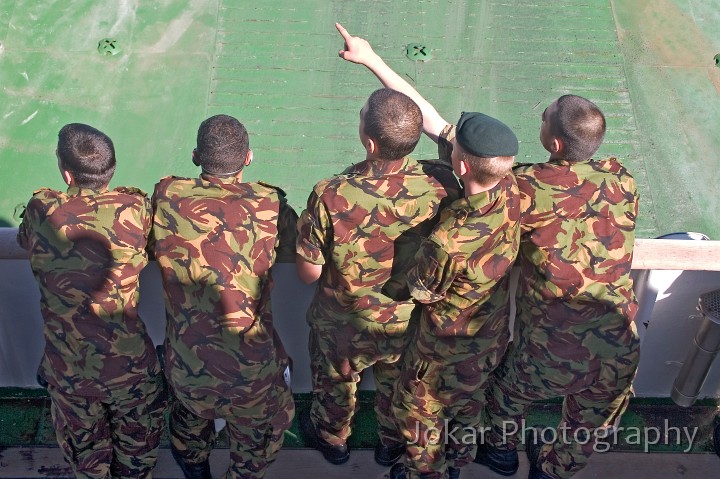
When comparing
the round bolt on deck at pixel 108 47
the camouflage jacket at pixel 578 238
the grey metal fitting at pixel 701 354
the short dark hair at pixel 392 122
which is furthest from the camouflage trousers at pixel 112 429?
the round bolt on deck at pixel 108 47

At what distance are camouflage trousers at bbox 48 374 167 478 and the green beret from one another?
4.76 ft

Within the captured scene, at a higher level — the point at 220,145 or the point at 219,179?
the point at 220,145

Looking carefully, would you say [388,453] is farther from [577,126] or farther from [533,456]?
[577,126]

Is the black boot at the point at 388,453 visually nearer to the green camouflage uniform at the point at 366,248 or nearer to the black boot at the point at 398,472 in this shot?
the black boot at the point at 398,472

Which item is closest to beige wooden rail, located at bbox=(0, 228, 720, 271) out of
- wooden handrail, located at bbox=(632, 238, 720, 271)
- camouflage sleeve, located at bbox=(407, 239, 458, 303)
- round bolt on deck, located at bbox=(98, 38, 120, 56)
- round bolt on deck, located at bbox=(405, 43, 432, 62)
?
wooden handrail, located at bbox=(632, 238, 720, 271)

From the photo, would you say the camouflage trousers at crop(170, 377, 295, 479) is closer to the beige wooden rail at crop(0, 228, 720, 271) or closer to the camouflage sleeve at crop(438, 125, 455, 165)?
the camouflage sleeve at crop(438, 125, 455, 165)

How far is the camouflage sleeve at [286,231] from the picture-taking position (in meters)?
2.88

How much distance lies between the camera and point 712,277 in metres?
3.29

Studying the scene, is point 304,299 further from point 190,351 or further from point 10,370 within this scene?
point 10,370

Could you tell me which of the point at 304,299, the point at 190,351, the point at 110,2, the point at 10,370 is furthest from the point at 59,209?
the point at 110,2

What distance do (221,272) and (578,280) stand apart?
122 centimetres

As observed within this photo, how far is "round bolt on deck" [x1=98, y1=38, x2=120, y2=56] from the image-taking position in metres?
5.13

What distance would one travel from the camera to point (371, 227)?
2.77 meters

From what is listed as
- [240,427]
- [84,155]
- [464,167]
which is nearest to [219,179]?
[84,155]
